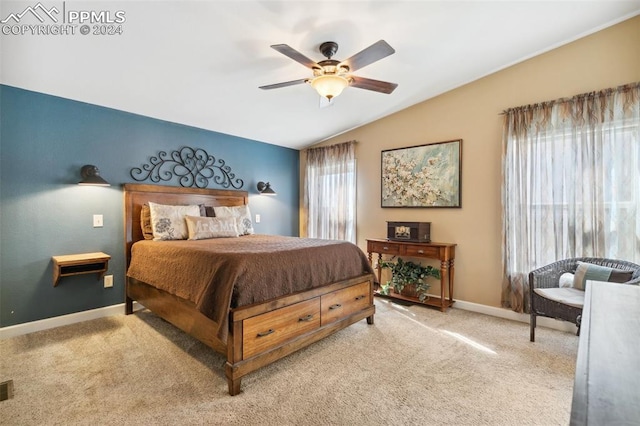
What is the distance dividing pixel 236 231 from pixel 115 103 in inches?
76.7

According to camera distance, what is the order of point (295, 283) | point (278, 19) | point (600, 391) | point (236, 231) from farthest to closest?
point (236, 231)
point (295, 283)
point (278, 19)
point (600, 391)

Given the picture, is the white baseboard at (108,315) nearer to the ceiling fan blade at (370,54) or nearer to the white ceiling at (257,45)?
the white ceiling at (257,45)

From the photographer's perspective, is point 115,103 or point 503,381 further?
point 115,103

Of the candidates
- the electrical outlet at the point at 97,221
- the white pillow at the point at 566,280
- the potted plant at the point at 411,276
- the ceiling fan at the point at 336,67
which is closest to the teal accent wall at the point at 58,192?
the electrical outlet at the point at 97,221

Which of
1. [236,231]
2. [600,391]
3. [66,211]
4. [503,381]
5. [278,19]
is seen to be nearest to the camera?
[600,391]

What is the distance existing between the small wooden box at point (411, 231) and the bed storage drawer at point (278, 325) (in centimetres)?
178

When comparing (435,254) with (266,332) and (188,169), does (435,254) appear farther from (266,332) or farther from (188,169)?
(188,169)

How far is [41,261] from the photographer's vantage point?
2.96m

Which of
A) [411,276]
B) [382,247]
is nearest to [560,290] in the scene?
[411,276]

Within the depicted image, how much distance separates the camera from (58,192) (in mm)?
3041

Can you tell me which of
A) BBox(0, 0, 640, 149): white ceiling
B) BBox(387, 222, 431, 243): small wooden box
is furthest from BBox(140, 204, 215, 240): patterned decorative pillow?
BBox(387, 222, 431, 243): small wooden box

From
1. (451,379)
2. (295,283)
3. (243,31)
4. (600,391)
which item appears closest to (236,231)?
(295,283)

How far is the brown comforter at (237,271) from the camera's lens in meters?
2.07

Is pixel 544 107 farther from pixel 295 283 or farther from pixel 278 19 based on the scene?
pixel 295 283
